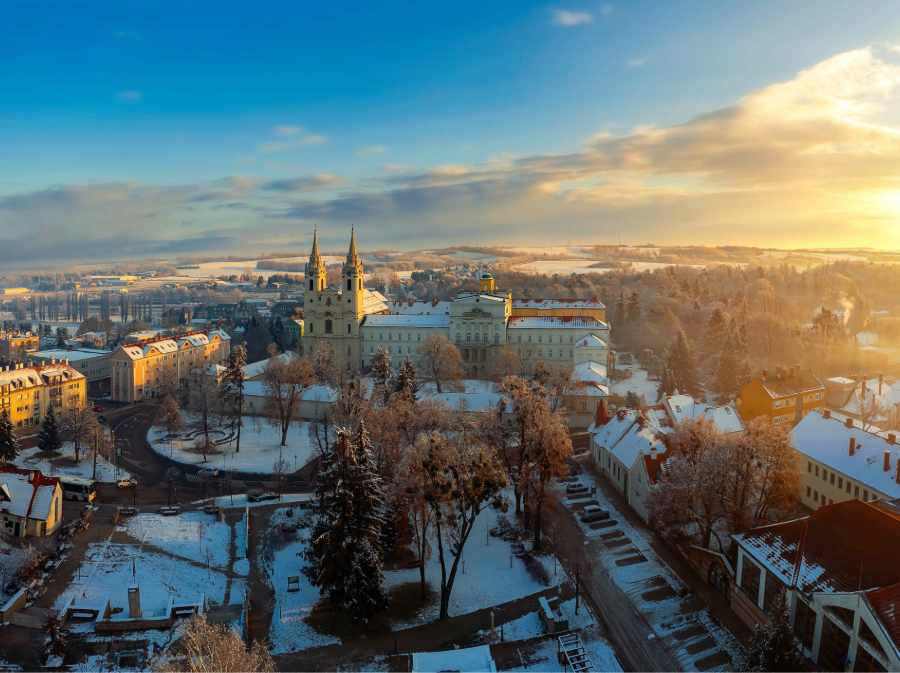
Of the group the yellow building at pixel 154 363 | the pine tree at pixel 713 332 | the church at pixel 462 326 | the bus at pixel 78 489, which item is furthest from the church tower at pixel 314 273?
the pine tree at pixel 713 332

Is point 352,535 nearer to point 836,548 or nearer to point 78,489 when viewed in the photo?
point 836,548

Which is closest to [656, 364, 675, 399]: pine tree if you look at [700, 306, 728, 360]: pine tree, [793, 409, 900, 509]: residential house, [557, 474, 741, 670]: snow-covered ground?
[700, 306, 728, 360]: pine tree

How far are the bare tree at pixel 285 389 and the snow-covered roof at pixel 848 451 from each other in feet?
129

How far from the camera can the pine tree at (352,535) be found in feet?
78.9

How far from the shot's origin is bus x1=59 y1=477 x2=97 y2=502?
126 feet

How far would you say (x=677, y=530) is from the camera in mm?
29828

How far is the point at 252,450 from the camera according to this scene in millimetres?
50188

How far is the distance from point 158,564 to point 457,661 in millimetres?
17581

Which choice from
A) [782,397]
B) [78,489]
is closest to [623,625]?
[782,397]

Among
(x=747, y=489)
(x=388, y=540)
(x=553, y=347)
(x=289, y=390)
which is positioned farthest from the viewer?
(x=553, y=347)

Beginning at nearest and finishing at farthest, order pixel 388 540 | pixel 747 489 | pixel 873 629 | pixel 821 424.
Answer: pixel 873 629, pixel 747 489, pixel 388 540, pixel 821 424

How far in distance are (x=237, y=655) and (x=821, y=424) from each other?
3689cm

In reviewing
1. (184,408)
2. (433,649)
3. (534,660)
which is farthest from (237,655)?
(184,408)

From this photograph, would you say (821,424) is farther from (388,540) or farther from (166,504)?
(166,504)
